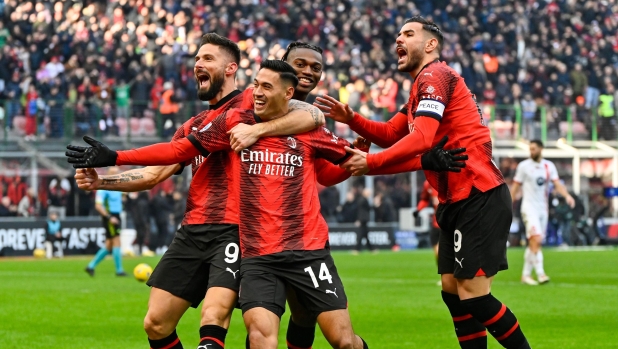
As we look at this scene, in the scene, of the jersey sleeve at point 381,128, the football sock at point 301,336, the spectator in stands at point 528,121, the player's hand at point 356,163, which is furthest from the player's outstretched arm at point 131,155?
the spectator in stands at point 528,121

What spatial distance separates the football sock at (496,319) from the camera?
760 centimetres

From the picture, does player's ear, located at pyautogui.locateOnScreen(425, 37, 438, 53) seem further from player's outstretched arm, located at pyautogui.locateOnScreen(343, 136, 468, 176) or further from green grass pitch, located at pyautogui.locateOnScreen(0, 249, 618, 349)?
green grass pitch, located at pyautogui.locateOnScreen(0, 249, 618, 349)

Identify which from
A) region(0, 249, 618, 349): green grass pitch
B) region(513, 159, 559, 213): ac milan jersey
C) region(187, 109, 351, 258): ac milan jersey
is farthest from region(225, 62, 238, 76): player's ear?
region(513, 159, 559, 213): ac milan jersey

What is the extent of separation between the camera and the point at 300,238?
7066mm

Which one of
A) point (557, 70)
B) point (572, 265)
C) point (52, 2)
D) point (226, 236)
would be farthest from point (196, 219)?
point (557, 70)

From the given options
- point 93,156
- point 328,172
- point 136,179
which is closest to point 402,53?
point 328,172

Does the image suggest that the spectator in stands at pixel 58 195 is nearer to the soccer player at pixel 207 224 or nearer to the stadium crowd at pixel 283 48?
the stadium crowd at pixel 283 48

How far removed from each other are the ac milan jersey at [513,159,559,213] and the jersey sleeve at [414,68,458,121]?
430 inches

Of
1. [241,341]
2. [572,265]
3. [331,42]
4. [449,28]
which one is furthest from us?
[449,28]

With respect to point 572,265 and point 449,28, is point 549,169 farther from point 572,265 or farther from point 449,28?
point 449,28

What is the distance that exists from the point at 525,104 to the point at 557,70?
379cm

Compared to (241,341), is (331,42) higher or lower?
higher

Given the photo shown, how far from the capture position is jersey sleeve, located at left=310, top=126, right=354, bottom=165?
7.34 meters

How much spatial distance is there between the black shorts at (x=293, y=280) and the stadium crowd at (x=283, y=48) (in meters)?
23.5
